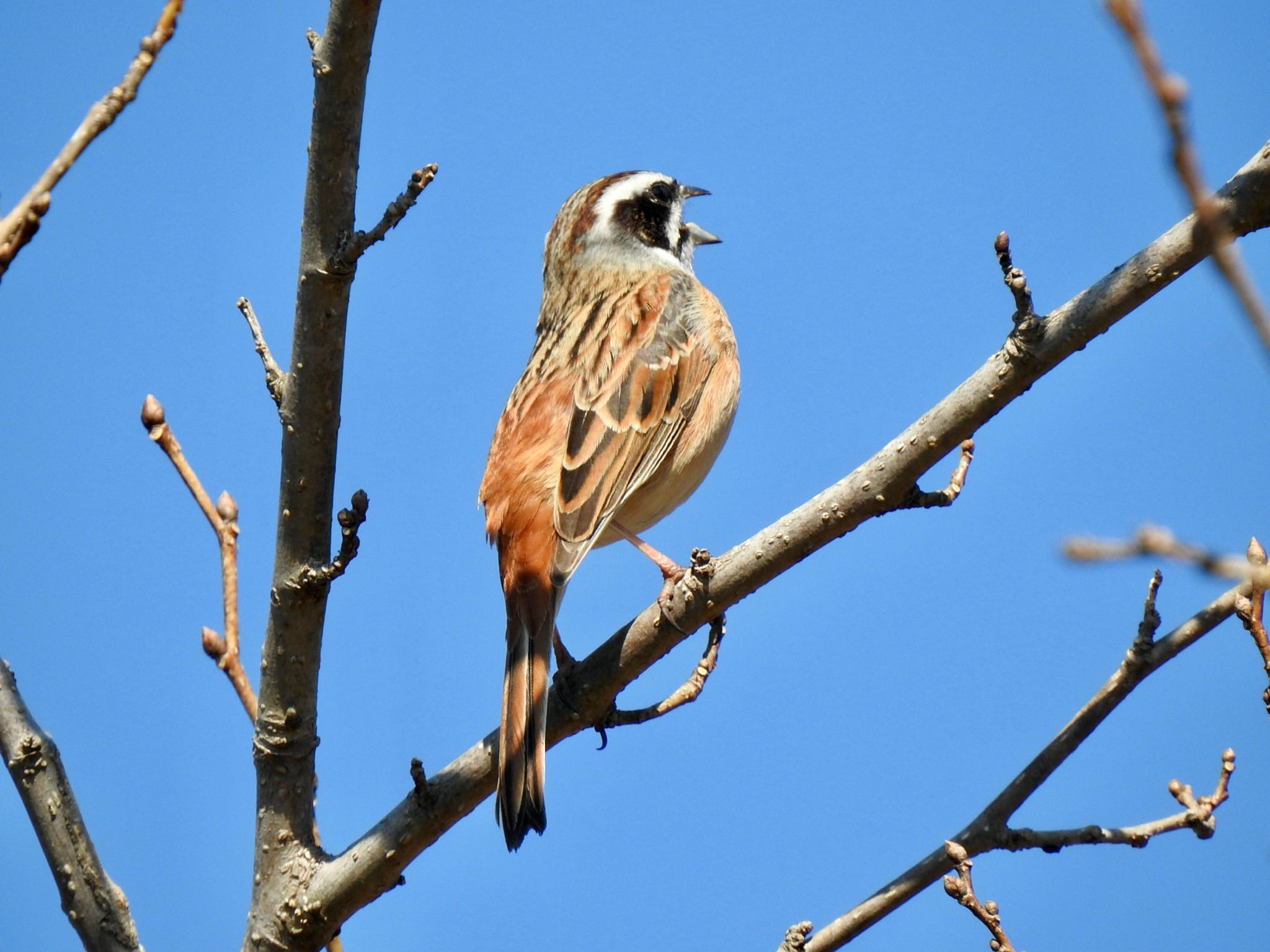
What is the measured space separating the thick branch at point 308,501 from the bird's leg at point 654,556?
4.49ft

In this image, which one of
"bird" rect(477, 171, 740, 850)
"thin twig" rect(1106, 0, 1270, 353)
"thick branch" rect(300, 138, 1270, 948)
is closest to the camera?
"thin twig" rect(1106, 0, 1270, 353)

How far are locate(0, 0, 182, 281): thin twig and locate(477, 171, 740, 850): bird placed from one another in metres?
2.87

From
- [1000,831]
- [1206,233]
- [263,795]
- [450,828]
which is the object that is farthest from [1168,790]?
[1206,233]

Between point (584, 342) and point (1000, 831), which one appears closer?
point (1000, 831)

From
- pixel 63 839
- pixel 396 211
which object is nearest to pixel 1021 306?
pixel 396 211

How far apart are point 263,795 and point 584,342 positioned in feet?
9.30

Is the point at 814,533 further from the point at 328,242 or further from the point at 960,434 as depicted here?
the point at 328,242

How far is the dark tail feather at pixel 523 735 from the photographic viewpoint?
15.8 feet

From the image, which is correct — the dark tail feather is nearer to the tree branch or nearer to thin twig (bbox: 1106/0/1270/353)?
the tree branch

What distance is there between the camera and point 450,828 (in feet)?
15.7

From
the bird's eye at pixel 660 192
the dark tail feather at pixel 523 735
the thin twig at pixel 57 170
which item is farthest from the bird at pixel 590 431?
the thin twig at pixel 57 170

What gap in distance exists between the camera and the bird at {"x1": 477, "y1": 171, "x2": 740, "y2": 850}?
5164 mm

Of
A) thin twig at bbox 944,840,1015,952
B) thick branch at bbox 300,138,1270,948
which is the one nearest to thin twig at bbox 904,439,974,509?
thick branch at bbox 300,138,1270,948

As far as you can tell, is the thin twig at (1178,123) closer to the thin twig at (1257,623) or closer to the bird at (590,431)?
the thin twig at (1257,623)
